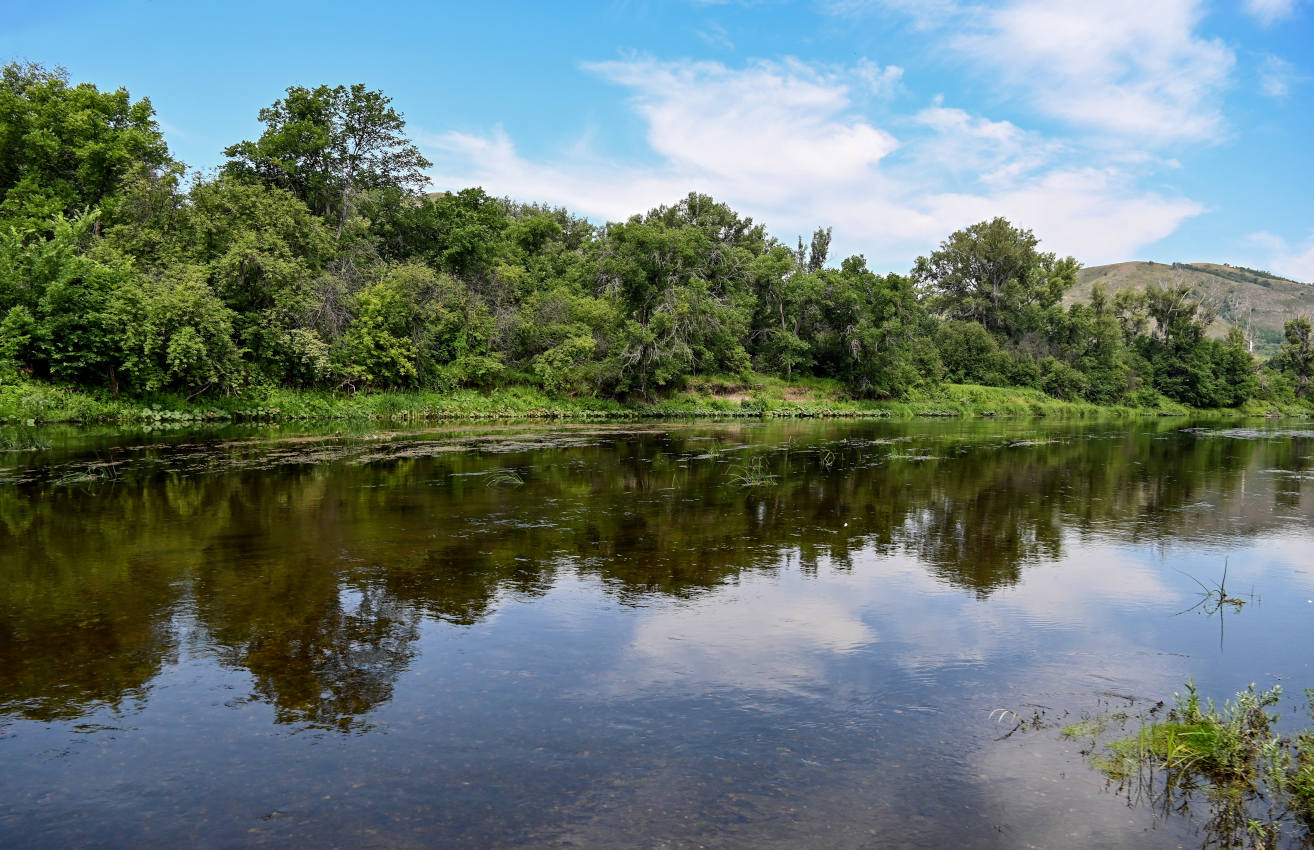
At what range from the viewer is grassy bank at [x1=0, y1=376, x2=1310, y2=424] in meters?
28.8

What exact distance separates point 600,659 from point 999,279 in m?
80.5

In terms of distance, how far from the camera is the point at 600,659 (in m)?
6.07

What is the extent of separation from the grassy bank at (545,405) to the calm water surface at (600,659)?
18.3 m

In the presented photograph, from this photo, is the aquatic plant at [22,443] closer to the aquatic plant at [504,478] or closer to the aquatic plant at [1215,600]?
the aquatic plant at [504,478]

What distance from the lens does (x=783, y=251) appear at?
62.0 m

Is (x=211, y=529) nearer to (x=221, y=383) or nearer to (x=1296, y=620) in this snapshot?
(x=1296, y=620)

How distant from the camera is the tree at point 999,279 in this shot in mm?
72625

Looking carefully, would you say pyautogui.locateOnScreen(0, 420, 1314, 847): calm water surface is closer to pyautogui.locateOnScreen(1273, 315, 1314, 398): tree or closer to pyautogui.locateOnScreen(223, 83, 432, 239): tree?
pyautogui.locateOnScreen(223, 83, 432, 239): tree

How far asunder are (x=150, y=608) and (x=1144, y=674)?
9141mm

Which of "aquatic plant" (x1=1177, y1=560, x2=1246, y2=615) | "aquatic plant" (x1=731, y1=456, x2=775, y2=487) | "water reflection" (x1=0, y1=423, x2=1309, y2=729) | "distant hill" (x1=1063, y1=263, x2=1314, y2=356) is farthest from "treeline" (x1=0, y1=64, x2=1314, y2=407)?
"distant hill" (x1=1063, y1=263, x2=1314, y2=356)

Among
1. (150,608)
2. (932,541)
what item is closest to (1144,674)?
(932,541)

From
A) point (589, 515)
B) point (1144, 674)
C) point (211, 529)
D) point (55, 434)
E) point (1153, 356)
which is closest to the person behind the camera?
point (1144, 674)

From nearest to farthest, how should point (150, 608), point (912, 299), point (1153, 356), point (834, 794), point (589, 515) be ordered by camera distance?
point (834, 794) → point (150, 608) → point (589, 515) → point (912, 299) → point (1153, 356)

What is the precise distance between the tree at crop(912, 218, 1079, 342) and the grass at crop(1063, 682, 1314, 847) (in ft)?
237
